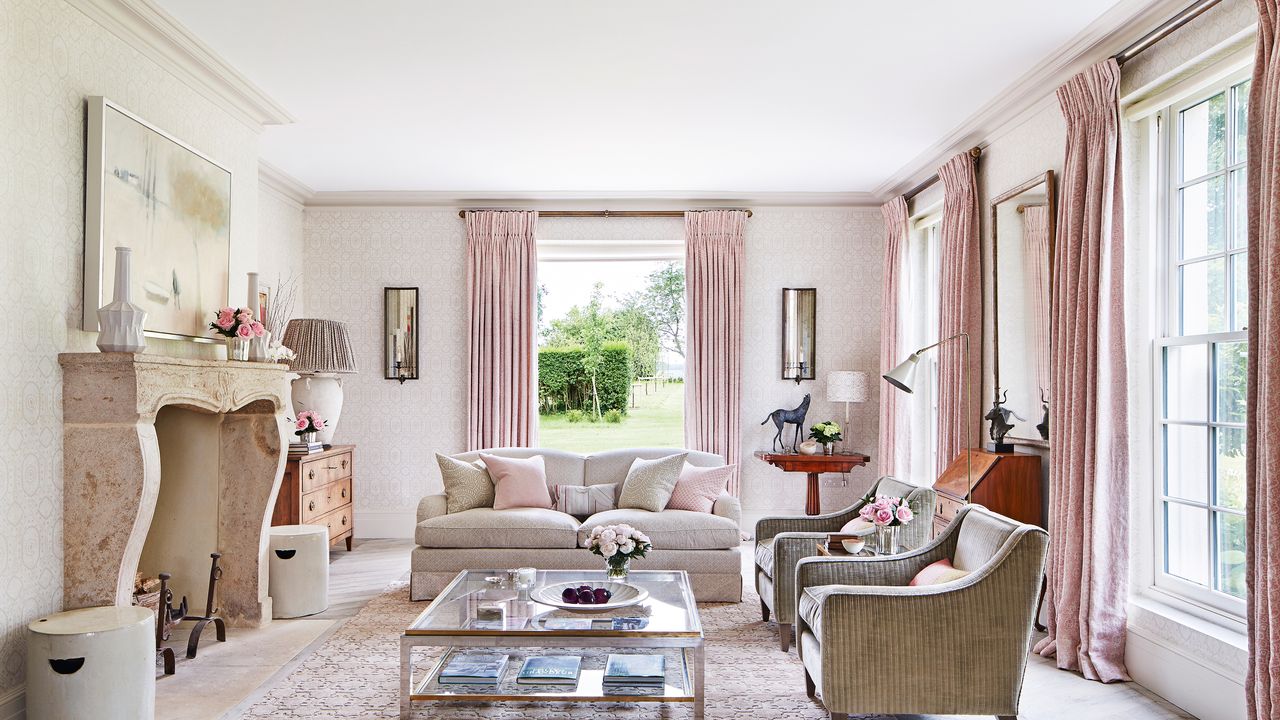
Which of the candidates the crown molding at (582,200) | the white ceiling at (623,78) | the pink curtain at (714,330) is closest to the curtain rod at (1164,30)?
the white ceiling at (623,78)

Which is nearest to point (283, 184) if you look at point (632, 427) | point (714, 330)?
point (632, 427)

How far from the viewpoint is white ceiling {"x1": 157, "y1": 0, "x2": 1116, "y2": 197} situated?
3654 millimetres

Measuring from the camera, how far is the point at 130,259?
11.7ft

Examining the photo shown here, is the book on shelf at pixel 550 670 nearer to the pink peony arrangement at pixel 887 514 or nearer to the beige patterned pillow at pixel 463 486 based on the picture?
the pink peony arrangement at pixel 887 514

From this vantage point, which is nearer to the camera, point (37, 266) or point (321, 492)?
point (37, 266)

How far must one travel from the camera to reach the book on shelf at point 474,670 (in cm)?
326

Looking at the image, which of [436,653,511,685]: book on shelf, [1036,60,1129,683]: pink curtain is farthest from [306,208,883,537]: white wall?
[436,653,511,685]: book on shelf

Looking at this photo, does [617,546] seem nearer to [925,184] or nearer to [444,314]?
[925,184]

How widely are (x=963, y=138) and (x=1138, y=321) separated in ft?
6.73

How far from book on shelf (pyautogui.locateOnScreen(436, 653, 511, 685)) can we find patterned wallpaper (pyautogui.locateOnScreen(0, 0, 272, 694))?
5.04 ft

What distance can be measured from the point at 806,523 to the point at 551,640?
1.96 metres

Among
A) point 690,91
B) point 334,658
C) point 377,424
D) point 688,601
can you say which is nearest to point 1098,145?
point 690,91

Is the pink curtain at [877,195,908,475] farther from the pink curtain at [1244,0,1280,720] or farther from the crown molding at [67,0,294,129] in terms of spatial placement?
the crown molding at [67,0,294,129]

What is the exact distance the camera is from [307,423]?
591 centimetres
